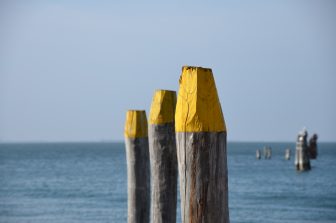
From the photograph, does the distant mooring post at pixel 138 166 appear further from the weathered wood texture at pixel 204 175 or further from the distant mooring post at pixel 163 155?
the weathered wood texture at pixel 204 175

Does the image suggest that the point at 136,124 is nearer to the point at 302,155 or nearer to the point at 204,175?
the point at 204,175

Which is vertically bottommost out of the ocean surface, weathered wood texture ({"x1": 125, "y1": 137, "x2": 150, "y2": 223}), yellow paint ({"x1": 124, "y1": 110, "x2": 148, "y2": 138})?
the ocean surface

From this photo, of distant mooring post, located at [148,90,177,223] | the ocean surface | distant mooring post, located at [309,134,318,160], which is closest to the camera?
distant mooring post, located at [148,90,177,223]

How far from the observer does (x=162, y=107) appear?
8844mm

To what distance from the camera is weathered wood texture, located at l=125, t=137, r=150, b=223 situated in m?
10.1

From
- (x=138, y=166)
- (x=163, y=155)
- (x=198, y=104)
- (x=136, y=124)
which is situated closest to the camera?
(x=198, y=104)

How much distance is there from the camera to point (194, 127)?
5.32 meters

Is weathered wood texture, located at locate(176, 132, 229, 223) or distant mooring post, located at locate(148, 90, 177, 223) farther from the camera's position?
distant mooring post, located at locate(148, 90, 177, 223)

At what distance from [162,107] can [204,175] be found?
11.9 feet

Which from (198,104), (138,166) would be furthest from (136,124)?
(198,104)

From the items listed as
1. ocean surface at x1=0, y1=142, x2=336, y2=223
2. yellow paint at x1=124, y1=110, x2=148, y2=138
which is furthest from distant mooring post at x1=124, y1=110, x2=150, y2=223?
ocean surface at x1=0, y1=142, x2=336, y2=223

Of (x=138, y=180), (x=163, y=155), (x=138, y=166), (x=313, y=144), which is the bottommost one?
(x=313, y=144)

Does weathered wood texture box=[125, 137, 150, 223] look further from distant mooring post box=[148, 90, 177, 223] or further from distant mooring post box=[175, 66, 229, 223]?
distant mooring post box=[175, 66, 229, 223]

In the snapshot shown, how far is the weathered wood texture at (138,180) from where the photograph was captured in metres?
10.1
